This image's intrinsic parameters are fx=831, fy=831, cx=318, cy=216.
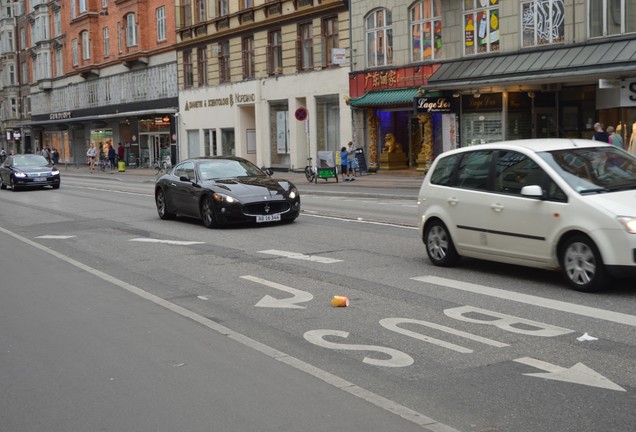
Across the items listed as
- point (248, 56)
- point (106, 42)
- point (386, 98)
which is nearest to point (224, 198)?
point (386, 98)

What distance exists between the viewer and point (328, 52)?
1528 inches

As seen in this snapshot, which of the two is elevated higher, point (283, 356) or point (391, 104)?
point (391, 104)

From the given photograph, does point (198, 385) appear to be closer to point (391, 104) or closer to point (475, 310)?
point (475, 310)

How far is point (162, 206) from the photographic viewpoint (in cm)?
1809

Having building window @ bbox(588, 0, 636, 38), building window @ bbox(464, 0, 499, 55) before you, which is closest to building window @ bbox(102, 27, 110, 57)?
building window @ bbox(464, 0, 499, 55)

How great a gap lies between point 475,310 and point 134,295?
12.6ft

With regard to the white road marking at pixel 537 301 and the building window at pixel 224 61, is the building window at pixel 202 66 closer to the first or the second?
the building window at pixel 224 61

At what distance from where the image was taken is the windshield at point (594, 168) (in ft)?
29.3

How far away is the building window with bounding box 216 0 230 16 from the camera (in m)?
46.9

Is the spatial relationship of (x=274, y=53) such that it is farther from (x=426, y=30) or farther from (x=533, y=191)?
(x=533, y=191)

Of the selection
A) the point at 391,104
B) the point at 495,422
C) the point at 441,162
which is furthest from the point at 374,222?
the point at 391,104

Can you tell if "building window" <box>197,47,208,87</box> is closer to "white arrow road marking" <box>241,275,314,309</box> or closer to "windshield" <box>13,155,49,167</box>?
"windshield" <box>13,155,49,167</box>

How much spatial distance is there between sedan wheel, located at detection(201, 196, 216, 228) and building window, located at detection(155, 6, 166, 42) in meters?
40.3

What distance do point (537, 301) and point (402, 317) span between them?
1.46 meters
